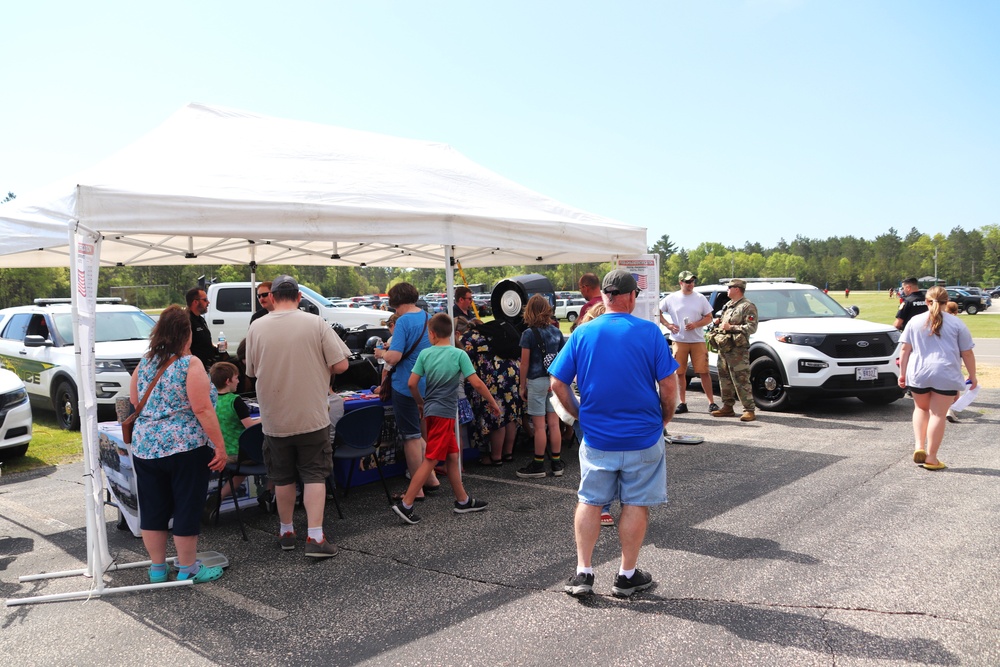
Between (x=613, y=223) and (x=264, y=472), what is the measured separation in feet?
15.2

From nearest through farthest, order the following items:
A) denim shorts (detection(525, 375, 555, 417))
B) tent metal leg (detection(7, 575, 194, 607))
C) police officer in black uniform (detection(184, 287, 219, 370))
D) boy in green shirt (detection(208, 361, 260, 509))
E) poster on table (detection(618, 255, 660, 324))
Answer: tent metal leg (detection(7, 575, 194, 607)) → boy in green shirt (detection(208, 361, 260, 509)) → denim shorts (detection(525, 375, 555, 417)) → police officer in black uniform (detection(184, 287, 219, 370)) → poster on table (detection(618, 255, 660, 324))

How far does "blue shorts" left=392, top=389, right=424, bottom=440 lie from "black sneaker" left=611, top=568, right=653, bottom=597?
240 cm

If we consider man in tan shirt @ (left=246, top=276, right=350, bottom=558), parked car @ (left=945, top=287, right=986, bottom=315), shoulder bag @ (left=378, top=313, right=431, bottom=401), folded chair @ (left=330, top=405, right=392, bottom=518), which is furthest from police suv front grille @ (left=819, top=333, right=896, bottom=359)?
parked car @ (left=945, top=287, right=986, bottom=315)

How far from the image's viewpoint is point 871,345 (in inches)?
379

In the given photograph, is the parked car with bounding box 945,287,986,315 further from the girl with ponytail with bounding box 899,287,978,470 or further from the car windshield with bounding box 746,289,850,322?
the girl with ponytail with bounding box 899,287,978,470

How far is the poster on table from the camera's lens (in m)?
8.41

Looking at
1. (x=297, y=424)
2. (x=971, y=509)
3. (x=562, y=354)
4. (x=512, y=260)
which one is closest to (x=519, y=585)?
(x=562, y=354)

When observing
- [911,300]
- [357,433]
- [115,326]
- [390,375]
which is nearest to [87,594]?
[357,433]

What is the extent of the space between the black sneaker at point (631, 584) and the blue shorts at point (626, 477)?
1.47 feet

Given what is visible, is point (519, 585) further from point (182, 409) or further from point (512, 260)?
point (512, 260)

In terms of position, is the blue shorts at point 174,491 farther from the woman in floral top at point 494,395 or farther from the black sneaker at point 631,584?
the woman in floral top at point 494,395

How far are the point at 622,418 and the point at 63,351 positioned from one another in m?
9.41

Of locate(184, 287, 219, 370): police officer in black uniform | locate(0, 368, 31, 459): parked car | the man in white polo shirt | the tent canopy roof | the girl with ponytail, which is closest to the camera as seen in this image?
the tent canopy roof

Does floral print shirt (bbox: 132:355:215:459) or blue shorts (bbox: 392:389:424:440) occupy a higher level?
floral print shirt (bbox: 132:355:215:459)
